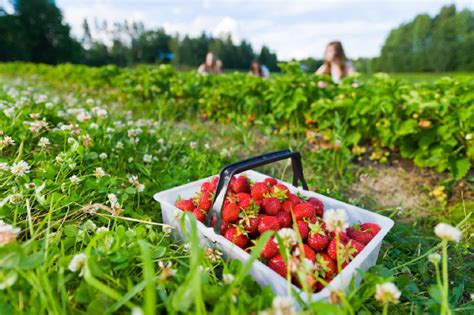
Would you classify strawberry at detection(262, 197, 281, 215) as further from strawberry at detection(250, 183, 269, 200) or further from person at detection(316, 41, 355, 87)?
person at detection(316, 41, 355, 87)

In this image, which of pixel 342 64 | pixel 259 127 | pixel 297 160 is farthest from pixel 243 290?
pixel 342 64

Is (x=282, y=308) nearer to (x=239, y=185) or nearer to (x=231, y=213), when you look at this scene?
(x=231, y=213)

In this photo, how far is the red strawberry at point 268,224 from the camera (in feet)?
3.52

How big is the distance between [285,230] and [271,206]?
0.28 metres

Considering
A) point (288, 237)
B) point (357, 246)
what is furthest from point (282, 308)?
point (357, 246)

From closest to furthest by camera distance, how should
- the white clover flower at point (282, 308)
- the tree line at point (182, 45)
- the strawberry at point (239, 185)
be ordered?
1. the white clover flower at point (282, 308)
2. the strawberry at point (239, 185)
3. the tree line at point (182, 45)

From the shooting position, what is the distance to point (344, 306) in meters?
0.76

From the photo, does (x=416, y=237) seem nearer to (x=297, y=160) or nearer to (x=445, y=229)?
(x=297, y=160)

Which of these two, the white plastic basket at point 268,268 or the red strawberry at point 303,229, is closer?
the white plastic basket at point 268,268

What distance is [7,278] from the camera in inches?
29.2

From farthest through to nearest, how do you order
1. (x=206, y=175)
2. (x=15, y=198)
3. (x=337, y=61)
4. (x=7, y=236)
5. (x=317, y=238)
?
(x=337, y=61) → (x=206, y=175) → (x=15, y=198) → (x=317, y=238) → (x=7, y=236)

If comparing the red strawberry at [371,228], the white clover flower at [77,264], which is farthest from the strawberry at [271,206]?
the white clover flower at [77,264]

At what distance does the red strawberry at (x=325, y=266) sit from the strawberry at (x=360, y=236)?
0.18 meters

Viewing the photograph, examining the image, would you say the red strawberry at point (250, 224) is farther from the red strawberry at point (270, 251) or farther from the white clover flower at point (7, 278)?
the white clover flower at point (7, 278)
